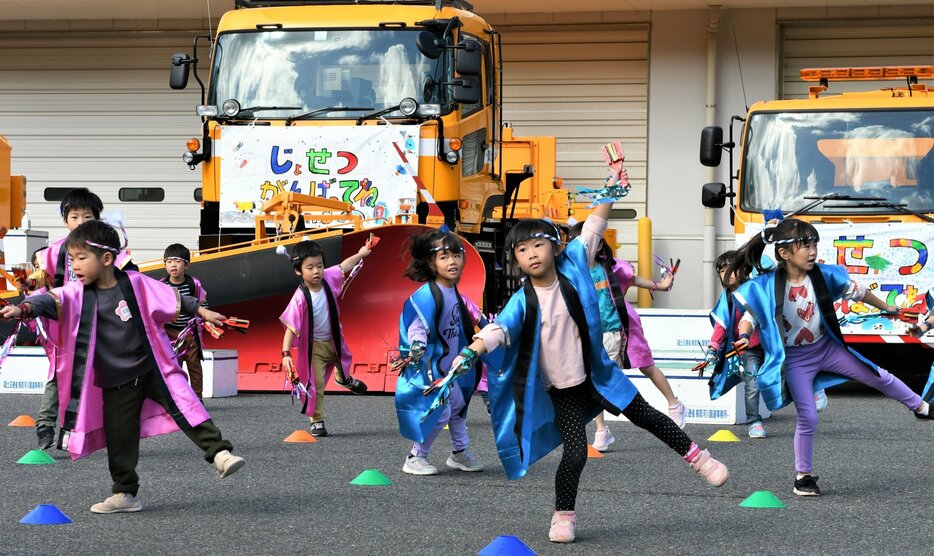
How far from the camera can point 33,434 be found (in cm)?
903

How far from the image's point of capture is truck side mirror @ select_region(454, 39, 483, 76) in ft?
40.1

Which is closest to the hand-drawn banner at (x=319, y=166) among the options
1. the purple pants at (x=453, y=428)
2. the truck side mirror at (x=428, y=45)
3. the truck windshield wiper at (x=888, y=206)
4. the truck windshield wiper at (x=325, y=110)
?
the truck windshield wiper at (x=325, y=110)

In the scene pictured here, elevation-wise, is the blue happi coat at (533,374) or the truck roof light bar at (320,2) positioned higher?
the truck roof light bar at (320,2)

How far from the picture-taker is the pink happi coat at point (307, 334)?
957cm

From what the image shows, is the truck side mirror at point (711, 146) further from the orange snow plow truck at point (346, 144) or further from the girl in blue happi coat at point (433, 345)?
the girl in blue happi coat at point (433, 345)

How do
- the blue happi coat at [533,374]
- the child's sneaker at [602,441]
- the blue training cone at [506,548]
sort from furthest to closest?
1. the child's sneaker at [602,441]
2. the blue happi coat at [533,374]
3. the blue training cone at [506,548]

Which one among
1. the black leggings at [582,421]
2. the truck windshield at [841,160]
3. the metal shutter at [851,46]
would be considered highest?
the metal shutter at [851,46]

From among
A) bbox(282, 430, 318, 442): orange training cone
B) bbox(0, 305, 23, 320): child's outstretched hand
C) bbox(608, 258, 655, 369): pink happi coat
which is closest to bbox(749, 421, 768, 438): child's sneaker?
bbox(608, 258, 655, 369): pink happi coat

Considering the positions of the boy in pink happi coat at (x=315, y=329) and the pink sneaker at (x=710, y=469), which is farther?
the boy in pink happi coat at (x=315, y=329)

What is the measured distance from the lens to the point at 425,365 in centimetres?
770

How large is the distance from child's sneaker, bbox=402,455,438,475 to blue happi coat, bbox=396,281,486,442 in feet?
0.38

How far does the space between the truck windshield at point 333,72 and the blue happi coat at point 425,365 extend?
5035 millimetres

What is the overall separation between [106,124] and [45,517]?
18.7 meters

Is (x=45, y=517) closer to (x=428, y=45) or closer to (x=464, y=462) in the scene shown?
(x=464, y=462)
